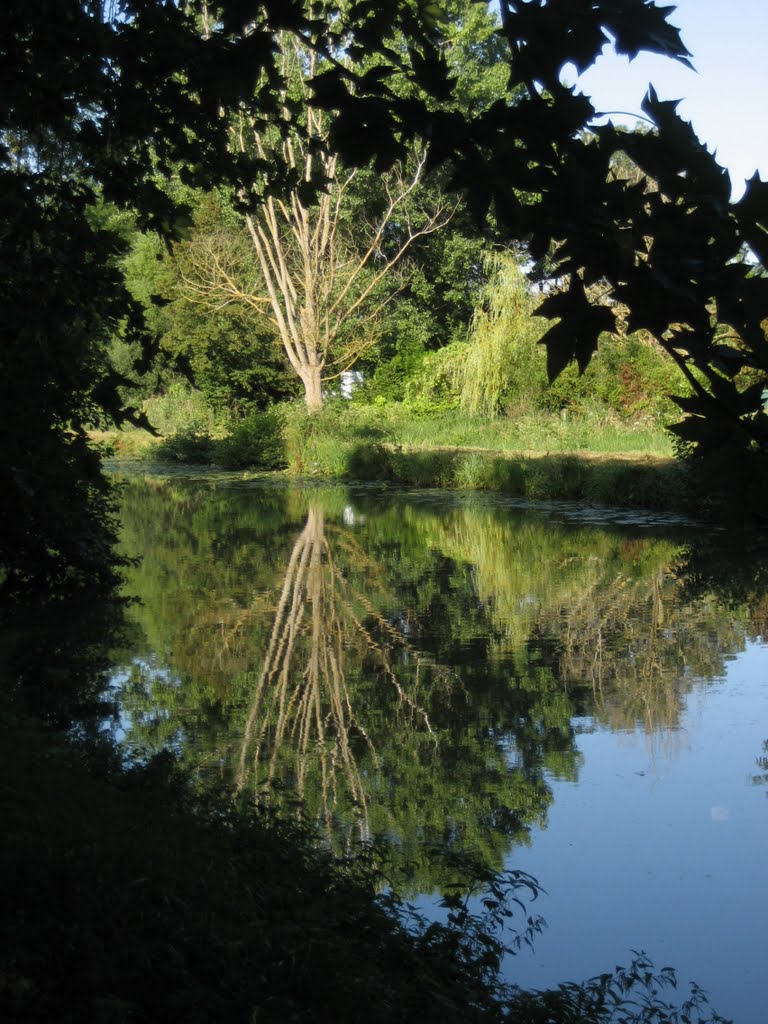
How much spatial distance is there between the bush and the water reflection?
14.9 m

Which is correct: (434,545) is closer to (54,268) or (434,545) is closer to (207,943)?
(54,268)

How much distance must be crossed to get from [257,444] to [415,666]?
24.1 m

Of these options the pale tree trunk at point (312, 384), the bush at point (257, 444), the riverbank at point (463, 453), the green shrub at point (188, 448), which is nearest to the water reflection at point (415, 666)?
the riverbank at point (463, 453)

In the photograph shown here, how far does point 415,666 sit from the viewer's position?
31.1 ft

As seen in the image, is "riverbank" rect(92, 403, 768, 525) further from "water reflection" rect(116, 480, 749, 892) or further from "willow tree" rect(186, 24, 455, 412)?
"water reflection" rect(116, 480, 749, 892)

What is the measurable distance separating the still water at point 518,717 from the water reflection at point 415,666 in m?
0.03

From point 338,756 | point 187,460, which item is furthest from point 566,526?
point 187,460

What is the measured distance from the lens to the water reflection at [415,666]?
20.7ft

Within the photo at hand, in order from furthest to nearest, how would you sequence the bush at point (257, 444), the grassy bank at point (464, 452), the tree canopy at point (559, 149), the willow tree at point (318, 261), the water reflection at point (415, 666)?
the bush at point (257, 444) → the willow tree at point (318, 261) → the grassy bank at point (464, 452) → the water reflection at point (415, 666) → the tree canopy at point (559, 149)

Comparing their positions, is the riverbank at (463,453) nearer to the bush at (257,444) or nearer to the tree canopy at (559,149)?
the bush at (257,444)

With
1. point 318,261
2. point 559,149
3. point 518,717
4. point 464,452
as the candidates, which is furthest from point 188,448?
point 559,149

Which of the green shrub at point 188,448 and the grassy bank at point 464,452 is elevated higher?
the grassy bank at point 464,452

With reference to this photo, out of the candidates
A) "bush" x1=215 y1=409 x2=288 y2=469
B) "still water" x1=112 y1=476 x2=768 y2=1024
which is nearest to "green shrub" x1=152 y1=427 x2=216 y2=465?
"bush" x1=215 y1=409 x2=288 y2=469

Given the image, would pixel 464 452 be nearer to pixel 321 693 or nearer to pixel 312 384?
pixel 312 384
